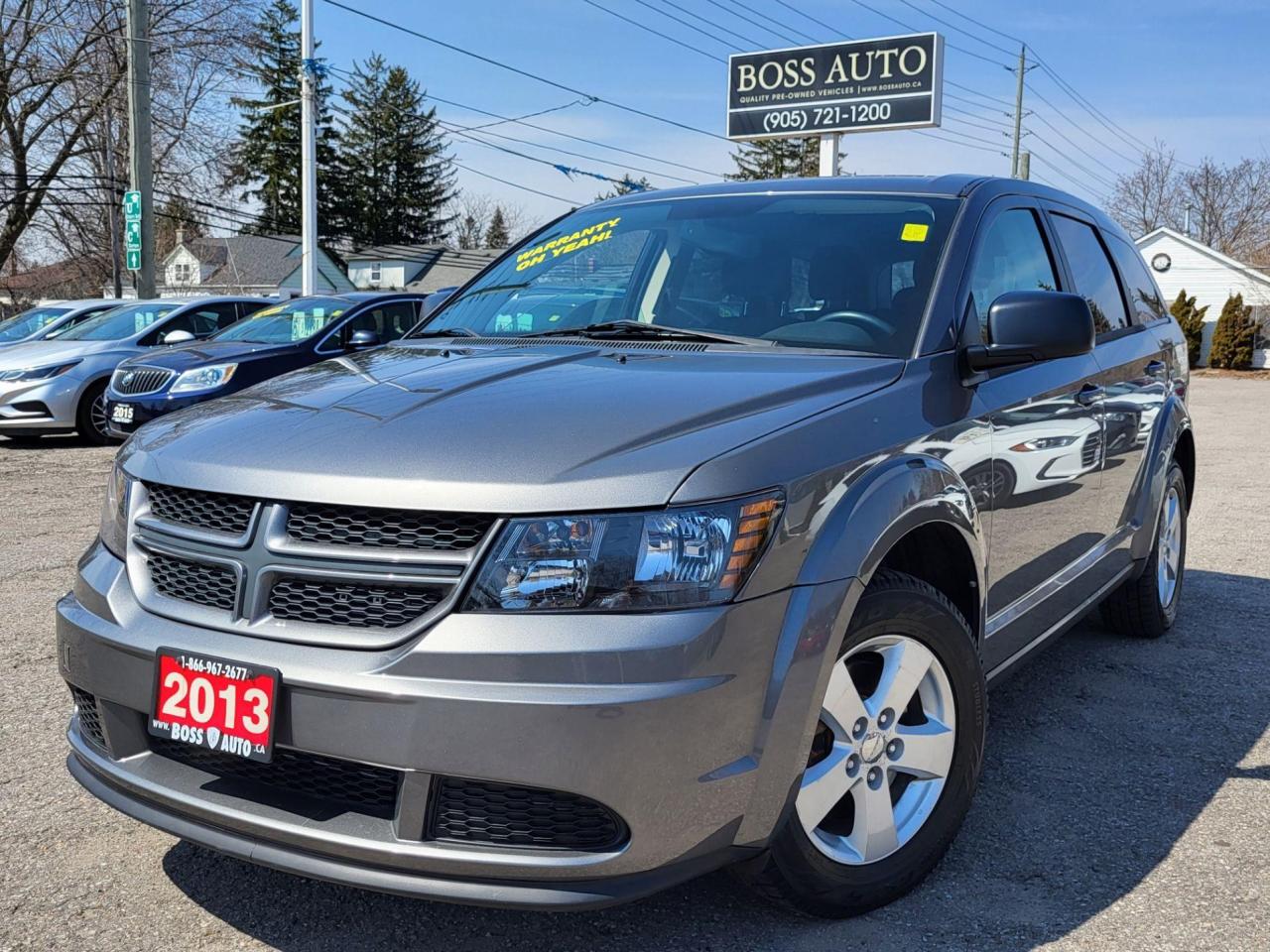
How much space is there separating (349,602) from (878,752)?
1207 mm

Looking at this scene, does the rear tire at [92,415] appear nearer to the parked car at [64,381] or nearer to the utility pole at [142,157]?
the parked car at [64,381]

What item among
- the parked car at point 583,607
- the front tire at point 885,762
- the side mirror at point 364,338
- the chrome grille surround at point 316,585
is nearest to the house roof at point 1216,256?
the side mirror at point 364,338

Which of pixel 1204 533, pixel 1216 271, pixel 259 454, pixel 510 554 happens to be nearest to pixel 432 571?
pixel 510 554

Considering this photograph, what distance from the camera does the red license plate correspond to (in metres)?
2.11

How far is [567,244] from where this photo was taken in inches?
155

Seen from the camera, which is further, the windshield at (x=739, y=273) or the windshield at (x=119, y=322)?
the windshield at (x=119, y=322)

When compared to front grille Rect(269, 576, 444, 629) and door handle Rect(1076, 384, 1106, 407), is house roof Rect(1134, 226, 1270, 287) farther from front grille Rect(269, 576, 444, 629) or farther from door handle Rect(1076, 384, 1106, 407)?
front grille Rect(269, 576, 444, 629)

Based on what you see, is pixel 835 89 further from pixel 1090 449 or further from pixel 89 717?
pixel 89 717

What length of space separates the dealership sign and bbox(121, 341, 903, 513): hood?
28.0 meters

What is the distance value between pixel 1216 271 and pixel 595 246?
48.3 meters

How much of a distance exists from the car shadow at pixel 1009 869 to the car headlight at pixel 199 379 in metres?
7.83

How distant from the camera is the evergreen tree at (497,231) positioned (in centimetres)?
8675

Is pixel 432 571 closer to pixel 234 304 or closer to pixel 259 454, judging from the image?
pixel 259 454

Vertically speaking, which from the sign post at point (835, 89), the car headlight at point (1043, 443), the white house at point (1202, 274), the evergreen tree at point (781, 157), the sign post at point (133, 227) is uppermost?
the evergreen tree at point (781, 157)
